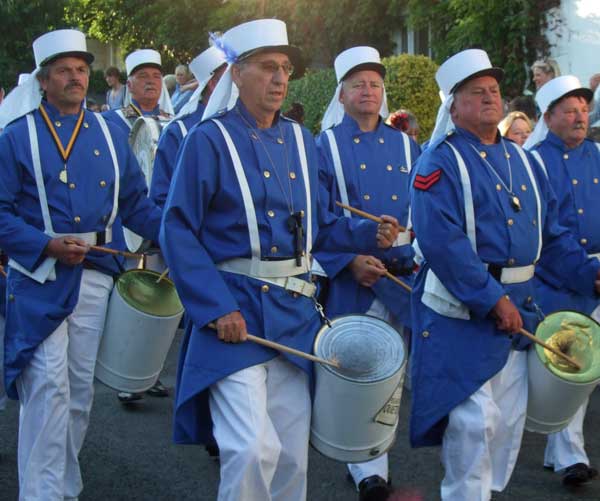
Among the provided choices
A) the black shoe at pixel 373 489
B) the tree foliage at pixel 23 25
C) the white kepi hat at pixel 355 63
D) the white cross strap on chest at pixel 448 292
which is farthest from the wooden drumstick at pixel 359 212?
the tree foliage at pixel 23 25

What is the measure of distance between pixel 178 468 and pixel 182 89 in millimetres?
8896

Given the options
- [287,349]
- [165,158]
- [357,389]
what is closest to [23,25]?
[165,158]

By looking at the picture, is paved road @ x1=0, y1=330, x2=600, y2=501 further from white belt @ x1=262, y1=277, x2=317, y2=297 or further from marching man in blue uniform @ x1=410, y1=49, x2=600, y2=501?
white belt @ x1=262, y1=277, x2=317, y2=297

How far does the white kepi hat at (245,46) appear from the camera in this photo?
4543mm

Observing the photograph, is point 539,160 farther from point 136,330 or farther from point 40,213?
point 40,213

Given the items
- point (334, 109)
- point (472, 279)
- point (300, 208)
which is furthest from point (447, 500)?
point (334, 109)

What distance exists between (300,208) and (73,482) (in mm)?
2032

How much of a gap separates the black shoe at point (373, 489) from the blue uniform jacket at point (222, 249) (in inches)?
58.1

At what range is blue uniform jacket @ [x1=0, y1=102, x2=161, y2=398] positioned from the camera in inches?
211

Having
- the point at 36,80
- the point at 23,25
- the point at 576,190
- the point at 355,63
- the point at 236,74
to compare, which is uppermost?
the point at 236,74

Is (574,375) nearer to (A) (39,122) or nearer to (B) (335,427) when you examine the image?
(B) (335,427)

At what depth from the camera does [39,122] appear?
18.4 ft

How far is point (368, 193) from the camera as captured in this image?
6273 millimetres

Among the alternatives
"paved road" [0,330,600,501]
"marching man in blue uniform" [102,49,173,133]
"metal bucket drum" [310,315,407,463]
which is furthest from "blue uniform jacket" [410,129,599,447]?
"marching man in blue uniform" [102,49,173,133]
